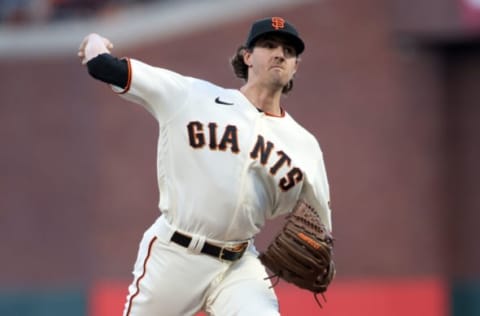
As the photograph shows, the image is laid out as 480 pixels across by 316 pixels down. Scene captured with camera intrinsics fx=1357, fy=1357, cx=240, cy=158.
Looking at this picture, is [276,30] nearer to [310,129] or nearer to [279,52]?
[279,52]

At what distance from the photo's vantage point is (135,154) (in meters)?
13.6

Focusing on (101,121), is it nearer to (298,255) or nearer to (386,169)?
(386,169)

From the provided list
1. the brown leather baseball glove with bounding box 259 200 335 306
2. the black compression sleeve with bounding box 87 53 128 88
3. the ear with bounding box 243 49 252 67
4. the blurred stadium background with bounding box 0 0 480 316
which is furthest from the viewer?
the blurred stadium background with bounding box 0 0 480 316

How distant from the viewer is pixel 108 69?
610 cm

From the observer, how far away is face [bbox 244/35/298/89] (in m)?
6.37

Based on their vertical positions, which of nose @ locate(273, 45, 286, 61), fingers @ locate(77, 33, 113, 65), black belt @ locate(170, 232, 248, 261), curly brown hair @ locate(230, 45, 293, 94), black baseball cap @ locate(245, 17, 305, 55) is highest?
black baseball cap @ locate(245, 17, 305, 55)

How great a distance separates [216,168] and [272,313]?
2.34 ft

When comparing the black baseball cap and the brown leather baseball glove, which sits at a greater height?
the black baseball cap

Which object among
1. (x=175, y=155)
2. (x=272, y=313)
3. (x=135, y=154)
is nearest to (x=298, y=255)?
(x=272, y=313)

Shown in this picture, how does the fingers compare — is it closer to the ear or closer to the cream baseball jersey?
the cream baseball jersey

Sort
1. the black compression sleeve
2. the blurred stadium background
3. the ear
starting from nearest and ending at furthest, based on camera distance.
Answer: the black compression sleeve → the ear → the blurred stadium background

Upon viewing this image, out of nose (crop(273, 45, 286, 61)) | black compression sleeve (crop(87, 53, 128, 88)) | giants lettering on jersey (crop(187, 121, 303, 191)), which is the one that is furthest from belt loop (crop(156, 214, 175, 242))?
nose (crop(273, 45, 286, 61))

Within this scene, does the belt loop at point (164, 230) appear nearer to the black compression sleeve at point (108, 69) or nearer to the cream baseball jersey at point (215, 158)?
the cream baseball jersey at point (215, 158)

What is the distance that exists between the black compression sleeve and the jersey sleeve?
32 millimetres
